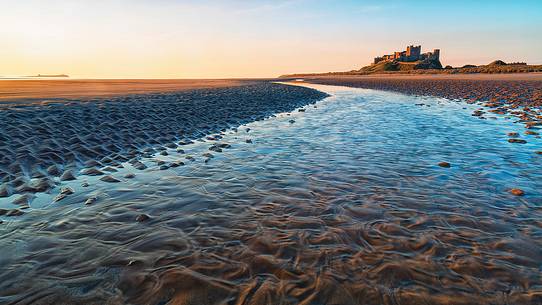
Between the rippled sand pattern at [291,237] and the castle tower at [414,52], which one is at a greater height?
the castle tower at [414,52]

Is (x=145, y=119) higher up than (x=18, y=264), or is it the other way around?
(x=145, y=119)

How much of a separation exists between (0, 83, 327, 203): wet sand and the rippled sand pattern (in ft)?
3.91

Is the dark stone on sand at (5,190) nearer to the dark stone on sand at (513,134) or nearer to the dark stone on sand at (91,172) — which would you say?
the dark stone on sand at (91,172)

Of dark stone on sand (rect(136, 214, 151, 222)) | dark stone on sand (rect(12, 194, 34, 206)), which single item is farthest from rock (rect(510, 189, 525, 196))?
dark stone on sand (rect(12, 194, 34, 206))

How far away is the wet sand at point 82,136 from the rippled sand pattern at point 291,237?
119 cm

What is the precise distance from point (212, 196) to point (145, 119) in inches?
378

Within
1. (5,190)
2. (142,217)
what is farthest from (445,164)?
(5,190)

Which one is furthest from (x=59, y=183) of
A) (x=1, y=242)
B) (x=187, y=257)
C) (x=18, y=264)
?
(x=187, y=257)

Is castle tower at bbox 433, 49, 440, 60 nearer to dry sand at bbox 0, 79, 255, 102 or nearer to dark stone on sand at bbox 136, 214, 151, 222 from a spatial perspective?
dry sand at bbox 0, 79, 255, 102

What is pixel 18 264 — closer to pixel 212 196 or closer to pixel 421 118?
pixel 212 196

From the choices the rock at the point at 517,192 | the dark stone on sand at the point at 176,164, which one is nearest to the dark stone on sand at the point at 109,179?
the dark stone on sand at the point at 176,164

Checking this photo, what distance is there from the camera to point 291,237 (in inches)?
192

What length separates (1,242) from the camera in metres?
4.76

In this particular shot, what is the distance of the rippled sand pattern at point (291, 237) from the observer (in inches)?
144
